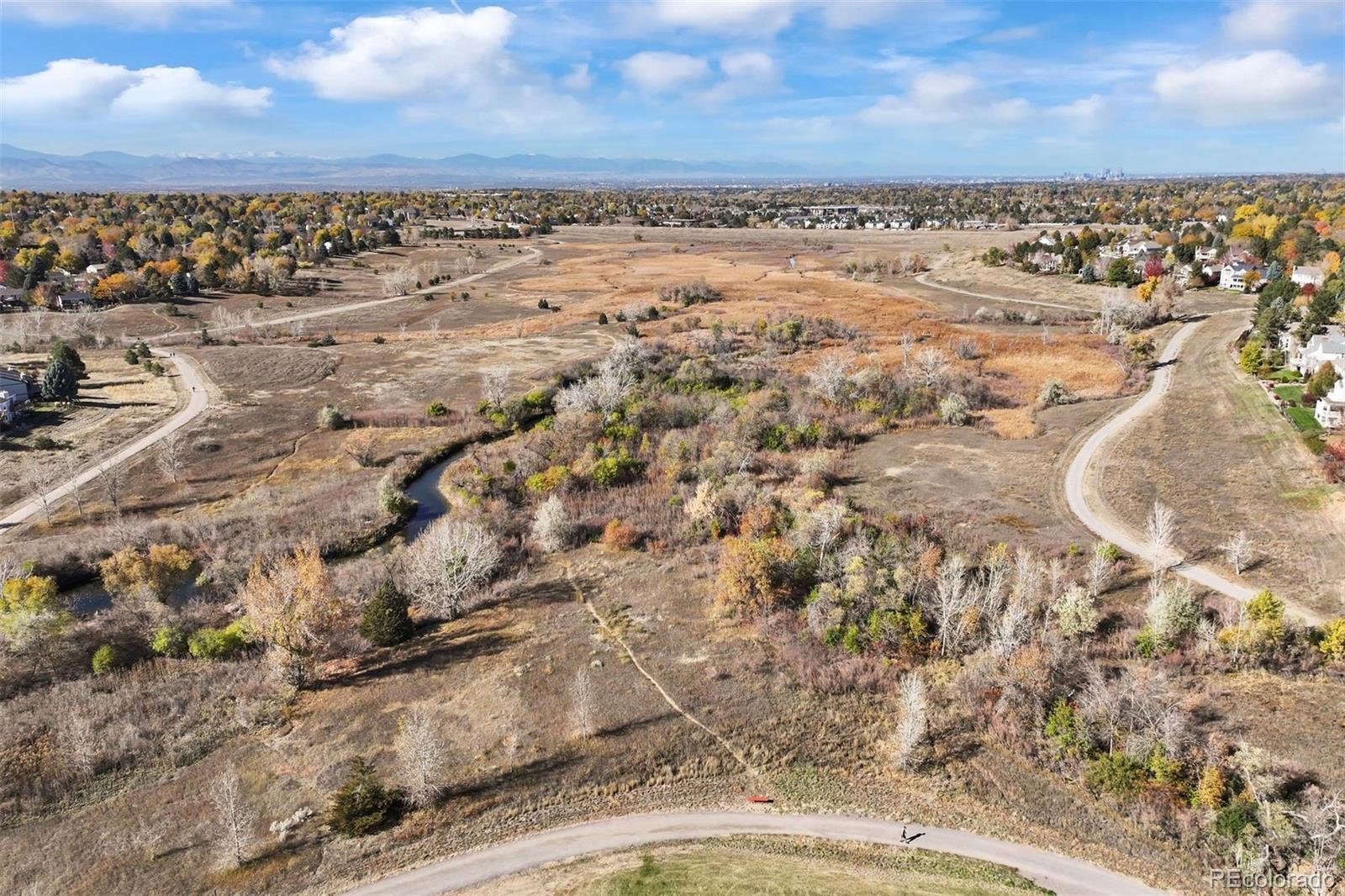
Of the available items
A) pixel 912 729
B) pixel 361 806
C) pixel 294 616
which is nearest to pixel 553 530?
pixel 294 616

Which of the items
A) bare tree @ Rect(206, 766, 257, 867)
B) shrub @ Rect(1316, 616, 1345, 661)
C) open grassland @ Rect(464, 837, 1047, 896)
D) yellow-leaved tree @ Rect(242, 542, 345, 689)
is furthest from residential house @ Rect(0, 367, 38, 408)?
shrub @ Rect(1316, 616, 1345, 661)

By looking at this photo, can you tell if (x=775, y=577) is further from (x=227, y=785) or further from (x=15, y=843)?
(x=15, y=843)

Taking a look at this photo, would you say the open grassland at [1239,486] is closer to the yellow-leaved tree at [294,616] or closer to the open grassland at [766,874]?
the open grassland at [766,874]

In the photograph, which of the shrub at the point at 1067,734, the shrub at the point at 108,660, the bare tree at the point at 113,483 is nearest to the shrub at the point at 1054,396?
the shrub at the point at 1067,734

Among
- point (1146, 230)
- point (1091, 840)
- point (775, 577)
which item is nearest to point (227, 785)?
point (775, 577)

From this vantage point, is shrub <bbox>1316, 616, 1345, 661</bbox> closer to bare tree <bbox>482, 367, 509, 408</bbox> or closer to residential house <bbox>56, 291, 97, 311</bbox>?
bare tree <bbox>482, 367, 509, 408</bbox>

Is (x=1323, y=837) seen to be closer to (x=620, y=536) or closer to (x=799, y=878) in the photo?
(x=799, y=878)
